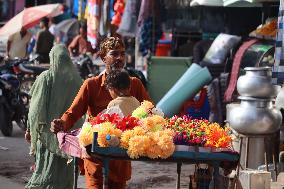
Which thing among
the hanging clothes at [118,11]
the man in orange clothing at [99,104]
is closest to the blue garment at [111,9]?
the hanging clothes at [118,11]

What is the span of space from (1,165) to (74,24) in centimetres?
1528

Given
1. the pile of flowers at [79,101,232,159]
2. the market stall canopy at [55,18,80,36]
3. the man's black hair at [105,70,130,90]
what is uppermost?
the man's black hair at [105,70,130,90]

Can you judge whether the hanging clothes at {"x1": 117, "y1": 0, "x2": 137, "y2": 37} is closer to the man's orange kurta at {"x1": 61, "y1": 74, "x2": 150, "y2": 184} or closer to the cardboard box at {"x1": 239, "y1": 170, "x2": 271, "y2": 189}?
the cardboard box at {"x1": 239, "y1": 170, "x2": 271, "y2": 189}

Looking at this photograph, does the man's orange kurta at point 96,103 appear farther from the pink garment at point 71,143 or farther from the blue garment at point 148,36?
the blue garment at point 148,36

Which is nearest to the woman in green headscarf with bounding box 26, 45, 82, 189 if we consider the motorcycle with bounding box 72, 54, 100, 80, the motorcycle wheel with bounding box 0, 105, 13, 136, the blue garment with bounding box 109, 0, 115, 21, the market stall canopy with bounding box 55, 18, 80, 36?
the motorcycle wheel with bounding box 0, 105, 13, 136

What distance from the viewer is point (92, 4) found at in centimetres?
1573

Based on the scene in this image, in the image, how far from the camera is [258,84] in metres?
8.17

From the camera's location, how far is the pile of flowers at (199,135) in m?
4.59

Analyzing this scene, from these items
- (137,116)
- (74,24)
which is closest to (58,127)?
(137,116)

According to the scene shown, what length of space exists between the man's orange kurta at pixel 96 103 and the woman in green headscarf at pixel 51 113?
1339 millimetres

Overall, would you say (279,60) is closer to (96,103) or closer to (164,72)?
(96,103)

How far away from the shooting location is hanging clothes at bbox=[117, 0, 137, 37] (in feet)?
44.8

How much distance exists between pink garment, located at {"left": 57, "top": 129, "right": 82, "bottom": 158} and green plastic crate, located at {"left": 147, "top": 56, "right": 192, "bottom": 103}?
728 cm

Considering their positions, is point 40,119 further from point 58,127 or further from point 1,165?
point 1,165
